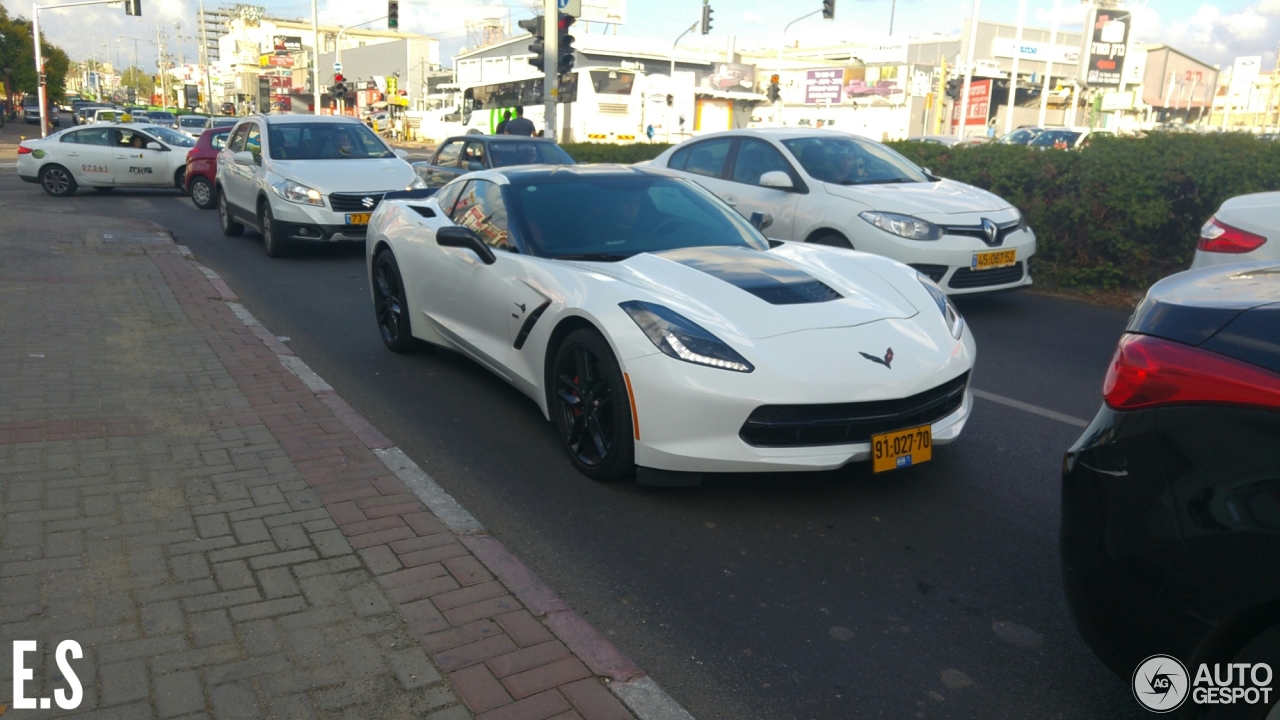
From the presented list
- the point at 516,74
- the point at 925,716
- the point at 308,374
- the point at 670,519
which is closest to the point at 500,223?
the point at 308,374

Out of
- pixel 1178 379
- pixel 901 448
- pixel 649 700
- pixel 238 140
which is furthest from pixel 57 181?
pixel 1178 379

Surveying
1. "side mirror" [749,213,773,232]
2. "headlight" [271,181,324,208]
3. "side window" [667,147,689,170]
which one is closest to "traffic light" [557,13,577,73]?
"headlight" [271,181,324,208]

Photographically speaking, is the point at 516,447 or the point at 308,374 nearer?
the point at 516,447

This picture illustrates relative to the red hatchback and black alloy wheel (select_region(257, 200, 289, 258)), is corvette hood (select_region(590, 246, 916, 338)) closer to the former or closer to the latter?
black alloy wheel (select_region(257, 200, 289, 258))

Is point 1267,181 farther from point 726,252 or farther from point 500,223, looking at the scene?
point 500,223

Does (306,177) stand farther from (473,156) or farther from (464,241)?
(464,241)

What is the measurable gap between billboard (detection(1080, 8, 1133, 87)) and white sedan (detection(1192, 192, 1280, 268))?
45387 millimetres

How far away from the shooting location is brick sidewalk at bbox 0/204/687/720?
2.93 meters

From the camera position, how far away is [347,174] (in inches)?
484

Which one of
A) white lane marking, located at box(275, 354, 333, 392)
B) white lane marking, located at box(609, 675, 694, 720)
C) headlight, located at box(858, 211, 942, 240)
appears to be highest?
headlight, located at box(858, 211, 942, 240)

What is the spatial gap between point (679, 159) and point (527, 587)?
24.9 ft

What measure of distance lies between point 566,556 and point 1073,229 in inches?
326

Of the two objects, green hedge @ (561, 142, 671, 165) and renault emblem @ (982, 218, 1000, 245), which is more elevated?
green hedge @ (561, 142, 671, 165)

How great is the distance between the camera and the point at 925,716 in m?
2.91
